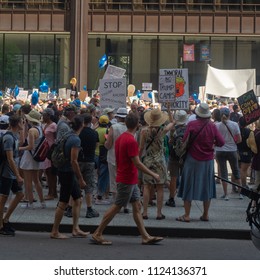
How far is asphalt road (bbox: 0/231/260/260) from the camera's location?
890 cm

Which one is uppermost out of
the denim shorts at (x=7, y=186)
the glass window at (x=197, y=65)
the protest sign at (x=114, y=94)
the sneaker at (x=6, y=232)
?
the glass window at (x=197, y=65)

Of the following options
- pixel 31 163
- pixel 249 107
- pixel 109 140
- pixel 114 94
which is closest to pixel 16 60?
pixel 114 94

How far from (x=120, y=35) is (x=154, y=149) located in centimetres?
3482

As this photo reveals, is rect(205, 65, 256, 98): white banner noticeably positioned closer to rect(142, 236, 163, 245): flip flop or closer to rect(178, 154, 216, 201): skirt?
rect(178, 154, 216, 201): skirt

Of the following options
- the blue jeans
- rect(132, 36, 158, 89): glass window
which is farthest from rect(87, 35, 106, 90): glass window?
the blue jeans

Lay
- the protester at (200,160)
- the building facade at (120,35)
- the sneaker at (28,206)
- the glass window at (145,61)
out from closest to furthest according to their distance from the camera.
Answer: the protester at (200,160) < the sneaker at (28,206) < the building facade at (120,35) < the glass window at (145,61)

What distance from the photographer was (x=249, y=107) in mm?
15242

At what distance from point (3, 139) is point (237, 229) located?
3753mm

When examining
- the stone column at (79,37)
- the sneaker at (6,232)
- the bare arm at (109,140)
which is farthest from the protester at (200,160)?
the stone column at (79,37)

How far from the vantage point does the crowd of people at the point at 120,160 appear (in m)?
9.82

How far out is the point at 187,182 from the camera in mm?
11656

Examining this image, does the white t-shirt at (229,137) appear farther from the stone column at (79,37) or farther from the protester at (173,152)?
the stone column at (79,37)

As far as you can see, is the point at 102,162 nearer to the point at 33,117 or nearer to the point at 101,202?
the point at 101,202

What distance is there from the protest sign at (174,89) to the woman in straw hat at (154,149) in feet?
6.57
